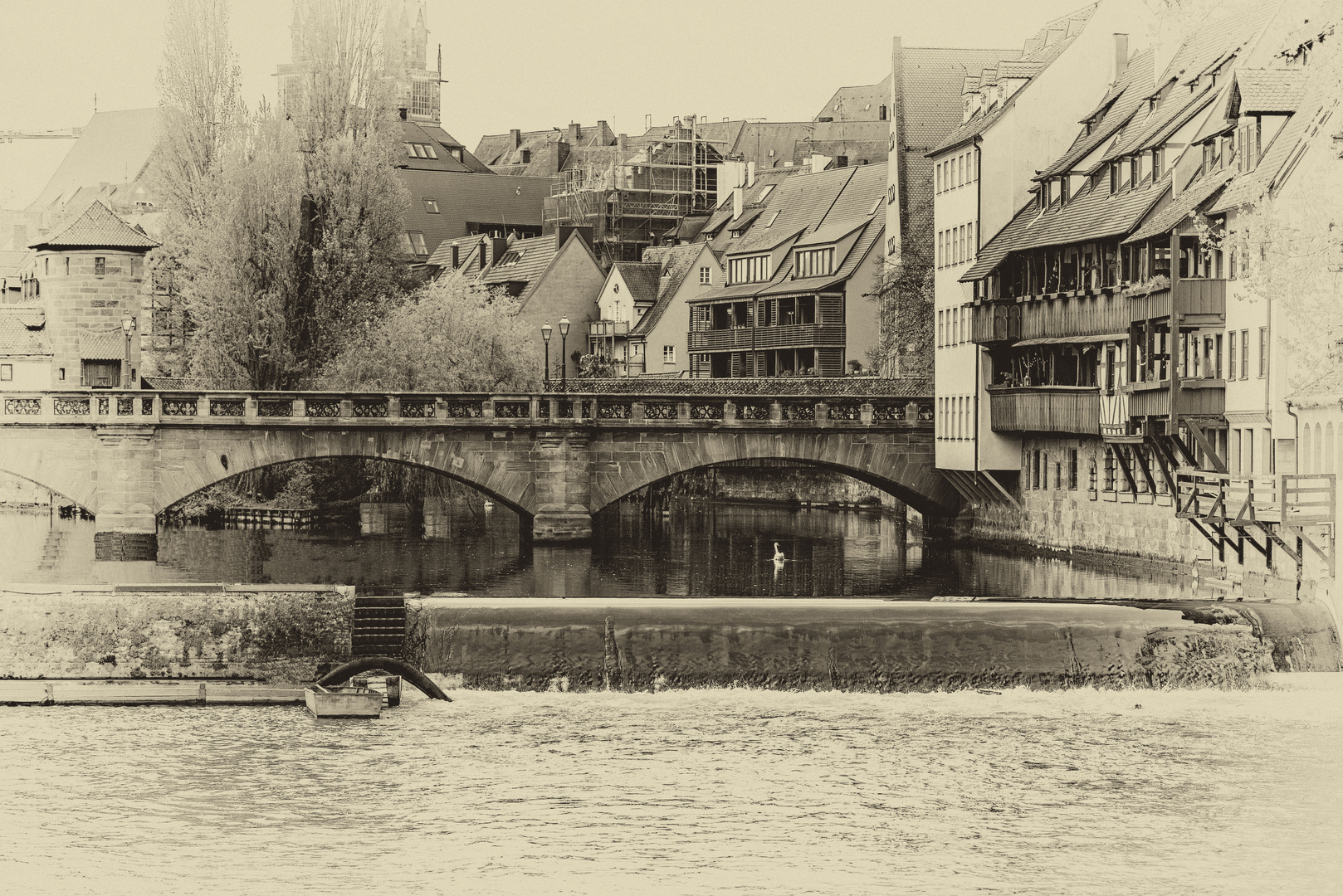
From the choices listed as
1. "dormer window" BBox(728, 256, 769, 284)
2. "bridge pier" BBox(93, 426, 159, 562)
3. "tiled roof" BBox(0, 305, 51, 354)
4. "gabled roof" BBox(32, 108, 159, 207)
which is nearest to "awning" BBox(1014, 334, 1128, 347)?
"bridge pier" BBox(93, 426, 159, 562)

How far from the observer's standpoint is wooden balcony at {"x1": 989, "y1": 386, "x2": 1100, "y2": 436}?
5469 centimetres

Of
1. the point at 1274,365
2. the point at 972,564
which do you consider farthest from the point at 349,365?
the point at 1274,365

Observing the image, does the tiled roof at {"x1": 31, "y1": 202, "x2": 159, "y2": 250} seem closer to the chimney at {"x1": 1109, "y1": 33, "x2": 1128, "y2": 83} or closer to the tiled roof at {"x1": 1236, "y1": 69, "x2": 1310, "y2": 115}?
the chimney at {"x1": 1109, "y1": 33, "x2": 1128, "y2": 83}

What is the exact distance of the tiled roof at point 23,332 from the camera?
88.7m

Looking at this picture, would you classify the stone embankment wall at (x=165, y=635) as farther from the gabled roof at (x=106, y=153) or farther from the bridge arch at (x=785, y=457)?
the gabled roof at (x=106, y=153)

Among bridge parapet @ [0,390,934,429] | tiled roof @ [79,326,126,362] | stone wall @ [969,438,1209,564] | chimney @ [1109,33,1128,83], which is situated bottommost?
stone wall @ [969,438,1209,564]

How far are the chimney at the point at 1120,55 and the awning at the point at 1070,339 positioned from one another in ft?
28.7

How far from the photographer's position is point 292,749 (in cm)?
3050

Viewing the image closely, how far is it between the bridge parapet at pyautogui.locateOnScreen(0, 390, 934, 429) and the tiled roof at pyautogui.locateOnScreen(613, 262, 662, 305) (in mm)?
42882

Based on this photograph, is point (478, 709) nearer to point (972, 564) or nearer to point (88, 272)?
point (972, 564)

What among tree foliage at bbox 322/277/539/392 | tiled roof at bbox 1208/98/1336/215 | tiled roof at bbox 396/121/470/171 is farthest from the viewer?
tiled roof at bbox 396/121/470/171

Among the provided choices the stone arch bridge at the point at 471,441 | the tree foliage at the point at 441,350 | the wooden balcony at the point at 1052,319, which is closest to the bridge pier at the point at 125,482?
the stone arch bridge at the point at 471,441

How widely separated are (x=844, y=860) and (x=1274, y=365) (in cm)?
2144

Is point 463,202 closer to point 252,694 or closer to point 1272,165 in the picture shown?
point 1272,165
